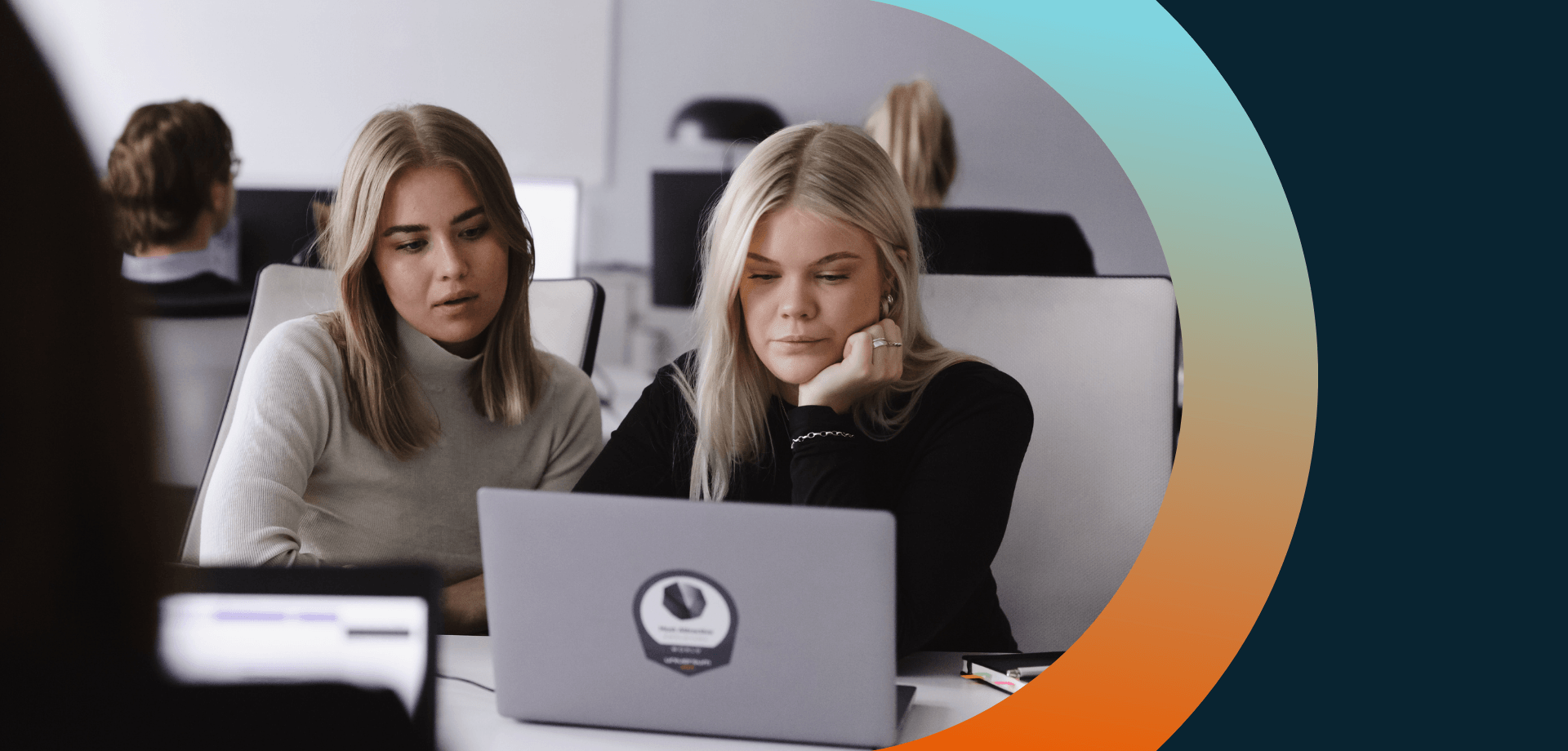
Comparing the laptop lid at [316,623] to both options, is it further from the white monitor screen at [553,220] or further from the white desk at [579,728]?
the white monitor screen at [553,220]

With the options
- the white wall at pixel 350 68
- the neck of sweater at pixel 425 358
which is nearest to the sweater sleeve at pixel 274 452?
the neck of sweater at pixel 425 358

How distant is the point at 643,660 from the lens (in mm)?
837

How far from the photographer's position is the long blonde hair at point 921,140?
2.89 meters

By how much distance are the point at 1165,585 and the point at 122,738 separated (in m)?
1.12

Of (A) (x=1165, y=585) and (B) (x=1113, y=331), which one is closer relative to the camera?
(A) (x=1165, y=585)

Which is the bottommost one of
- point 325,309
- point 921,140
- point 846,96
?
point 325,309

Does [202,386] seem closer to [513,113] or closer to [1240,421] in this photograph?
[1240,421]

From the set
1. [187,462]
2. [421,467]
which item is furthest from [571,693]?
[187,462]

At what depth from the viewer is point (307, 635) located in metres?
0.64

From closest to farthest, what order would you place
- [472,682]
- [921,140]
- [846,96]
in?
[472,682]
[921,140]
[846,96]

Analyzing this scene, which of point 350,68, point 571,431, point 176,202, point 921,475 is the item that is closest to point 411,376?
point 571,431

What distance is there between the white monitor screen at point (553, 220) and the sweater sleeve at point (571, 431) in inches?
50.4

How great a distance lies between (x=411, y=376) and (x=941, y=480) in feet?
2.59

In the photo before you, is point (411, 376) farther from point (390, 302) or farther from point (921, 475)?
point (921, 475)
